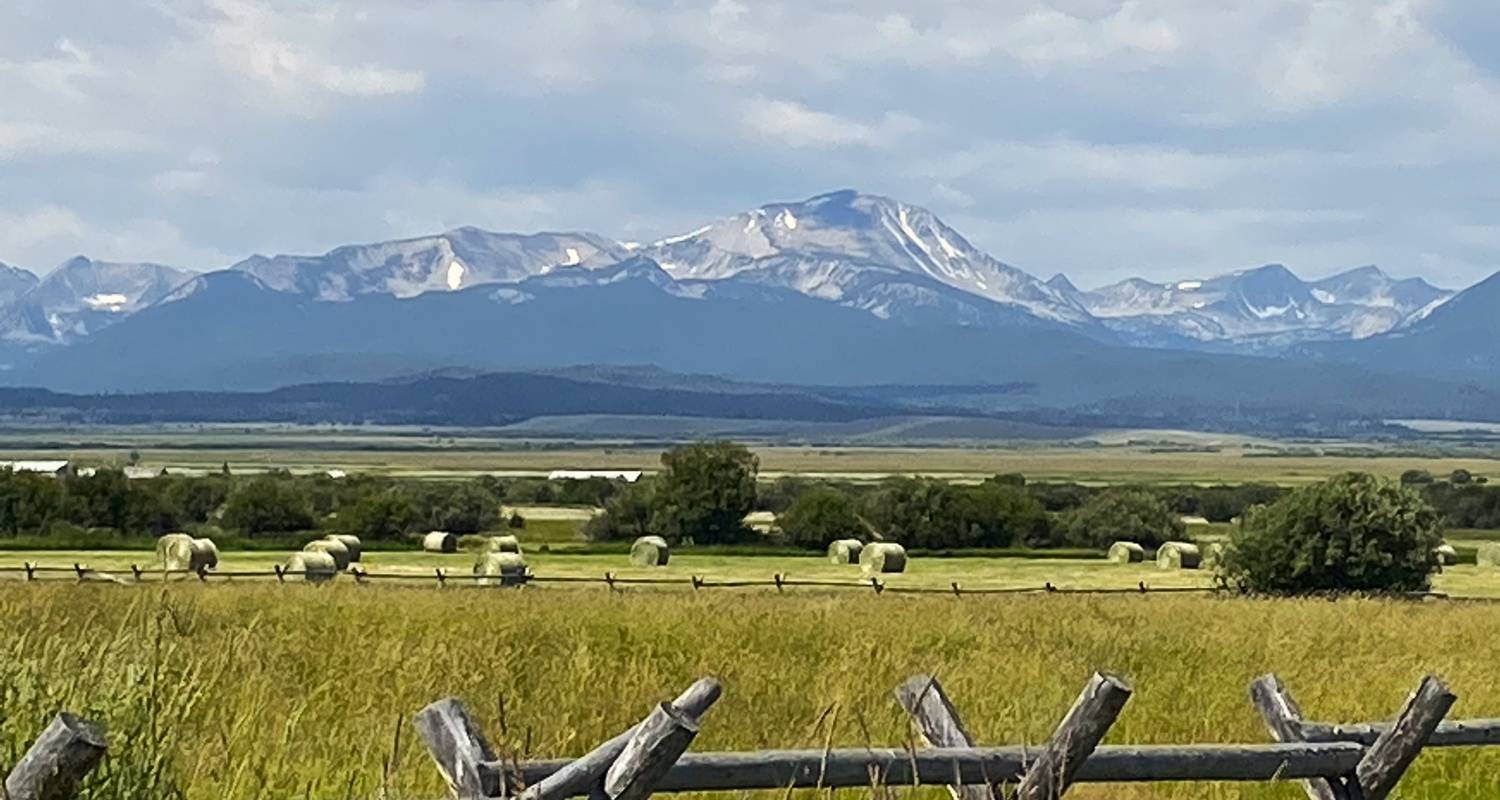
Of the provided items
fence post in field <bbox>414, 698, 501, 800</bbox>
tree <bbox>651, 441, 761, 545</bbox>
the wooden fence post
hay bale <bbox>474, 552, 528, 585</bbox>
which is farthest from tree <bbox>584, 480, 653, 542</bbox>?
the wooden fence post

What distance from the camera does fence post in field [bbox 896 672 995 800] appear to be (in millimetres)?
6926

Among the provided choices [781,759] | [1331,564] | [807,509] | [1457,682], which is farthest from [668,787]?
[807,509]

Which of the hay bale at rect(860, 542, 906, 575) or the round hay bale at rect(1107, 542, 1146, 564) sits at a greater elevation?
the hay bale at rect(860, 542, 906, 575)

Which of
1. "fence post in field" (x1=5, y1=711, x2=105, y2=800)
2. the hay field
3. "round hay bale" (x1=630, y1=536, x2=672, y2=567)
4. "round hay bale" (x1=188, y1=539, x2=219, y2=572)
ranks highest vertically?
"fence post in field" (x1=5, y1=711, x2=105, y2=800)

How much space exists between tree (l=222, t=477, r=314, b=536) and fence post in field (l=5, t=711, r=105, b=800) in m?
58.9

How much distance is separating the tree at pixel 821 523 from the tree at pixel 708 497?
204cm

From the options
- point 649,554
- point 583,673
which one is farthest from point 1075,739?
point 649,554

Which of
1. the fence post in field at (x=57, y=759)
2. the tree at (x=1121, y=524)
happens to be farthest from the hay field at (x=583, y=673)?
the tree at (x=1121, y=524)

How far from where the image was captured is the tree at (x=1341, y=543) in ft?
133

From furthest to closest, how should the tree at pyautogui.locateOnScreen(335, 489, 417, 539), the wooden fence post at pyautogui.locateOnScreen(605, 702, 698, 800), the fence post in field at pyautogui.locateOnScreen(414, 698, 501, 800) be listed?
1. the tree at pyautogui.locateOnScreen(335, 489, 417, 539)
2. the fence post in field at pyautogui.locateOnScreen(414, 698, 501, 800)
3. the wooden fence post at pyautogui.locateOnScreen(605, 702, 698, 800)

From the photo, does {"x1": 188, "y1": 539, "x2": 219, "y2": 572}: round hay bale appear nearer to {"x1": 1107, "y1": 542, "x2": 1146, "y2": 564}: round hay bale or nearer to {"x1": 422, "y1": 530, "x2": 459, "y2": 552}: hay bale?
{"x1": 422, "y1": 530, "x2": 459, "y2": 552}: hay bale

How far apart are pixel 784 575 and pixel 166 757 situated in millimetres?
38002

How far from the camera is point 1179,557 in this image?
53.1 metres

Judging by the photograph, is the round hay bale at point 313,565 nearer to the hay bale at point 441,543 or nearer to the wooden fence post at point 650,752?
the hay bale at point 441,543
